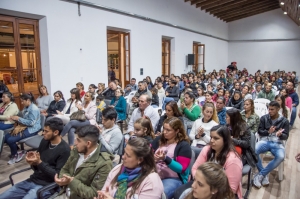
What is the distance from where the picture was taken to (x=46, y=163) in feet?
7.59

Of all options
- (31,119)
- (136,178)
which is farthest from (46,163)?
(31,119)

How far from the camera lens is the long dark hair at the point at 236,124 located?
2834 mm

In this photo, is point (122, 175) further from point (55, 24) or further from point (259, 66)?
point (259, 66)

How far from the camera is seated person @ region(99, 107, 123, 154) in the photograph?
2.74 meters

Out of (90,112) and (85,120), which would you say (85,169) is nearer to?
(85,120)

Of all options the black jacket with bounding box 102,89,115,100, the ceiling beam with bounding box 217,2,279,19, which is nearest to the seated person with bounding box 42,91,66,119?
the black jacket with bounding box 102,89,115,100

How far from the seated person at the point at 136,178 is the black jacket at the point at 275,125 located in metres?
2.36

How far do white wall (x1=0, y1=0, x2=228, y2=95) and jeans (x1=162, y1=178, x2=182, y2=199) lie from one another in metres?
4.84

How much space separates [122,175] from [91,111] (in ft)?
8.94

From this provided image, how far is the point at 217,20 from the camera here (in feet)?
54.8

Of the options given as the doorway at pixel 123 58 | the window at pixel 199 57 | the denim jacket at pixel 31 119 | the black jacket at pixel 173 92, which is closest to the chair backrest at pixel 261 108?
the black jacket at pixel 173 92

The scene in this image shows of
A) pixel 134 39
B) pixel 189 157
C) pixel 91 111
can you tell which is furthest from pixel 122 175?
pixel 134 39

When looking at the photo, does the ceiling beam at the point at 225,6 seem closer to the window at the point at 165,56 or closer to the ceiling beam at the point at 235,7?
the ceiling beam at the point at 235,7

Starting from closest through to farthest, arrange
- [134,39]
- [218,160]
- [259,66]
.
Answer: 1. [218,160]
2. [134,39]
3. [259,66]
